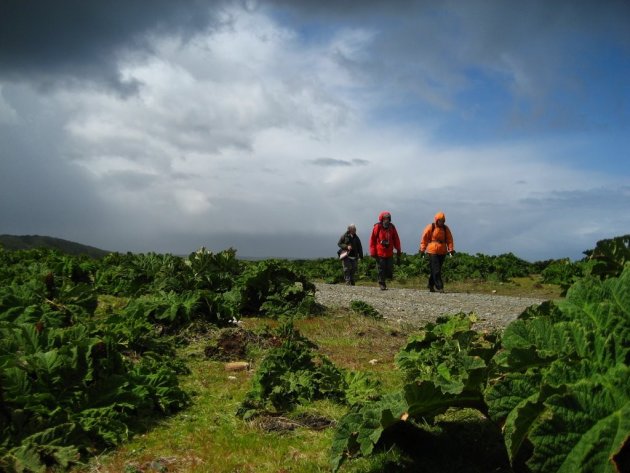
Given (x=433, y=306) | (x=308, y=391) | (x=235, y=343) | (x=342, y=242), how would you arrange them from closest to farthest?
(x=308, y=391)
(x=235, y=343)
(x=433, y=306)
(x=342, y=242)

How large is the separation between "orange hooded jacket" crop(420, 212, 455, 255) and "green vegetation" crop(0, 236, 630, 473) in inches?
384

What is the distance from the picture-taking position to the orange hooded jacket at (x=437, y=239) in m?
18.9

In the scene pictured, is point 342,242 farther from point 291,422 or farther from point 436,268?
point 291,422

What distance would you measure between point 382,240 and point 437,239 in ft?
5.53

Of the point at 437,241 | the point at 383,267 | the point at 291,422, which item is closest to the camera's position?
the point at 291,422

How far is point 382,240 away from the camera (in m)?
19.4

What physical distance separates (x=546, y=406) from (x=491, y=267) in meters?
25.2

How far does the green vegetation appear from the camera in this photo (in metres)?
3.17

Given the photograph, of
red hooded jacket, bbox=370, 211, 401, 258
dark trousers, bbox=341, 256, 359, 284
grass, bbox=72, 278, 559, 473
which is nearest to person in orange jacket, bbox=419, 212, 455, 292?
red hooded jacket, bbox=370, 211, 401, 258

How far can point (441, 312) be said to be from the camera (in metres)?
13.3

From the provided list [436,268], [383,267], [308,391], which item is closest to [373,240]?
[383,267]

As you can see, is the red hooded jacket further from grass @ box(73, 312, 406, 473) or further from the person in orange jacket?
grass @ box(73, 312, 406, 473)

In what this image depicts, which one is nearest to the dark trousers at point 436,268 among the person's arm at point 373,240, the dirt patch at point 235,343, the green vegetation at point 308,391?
the person's arm at point 373,240

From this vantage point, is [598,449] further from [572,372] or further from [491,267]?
[491,267]
